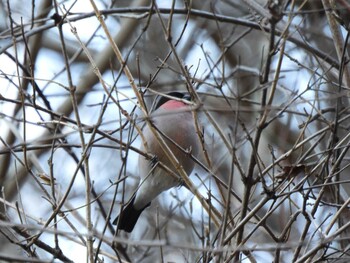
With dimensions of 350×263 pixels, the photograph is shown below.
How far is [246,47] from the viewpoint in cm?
682

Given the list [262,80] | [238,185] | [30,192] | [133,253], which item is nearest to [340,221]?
[262,80]

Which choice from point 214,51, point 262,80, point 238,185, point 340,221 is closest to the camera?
point 262,80

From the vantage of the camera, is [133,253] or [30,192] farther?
[30,192]

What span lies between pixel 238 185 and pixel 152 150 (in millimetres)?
1726

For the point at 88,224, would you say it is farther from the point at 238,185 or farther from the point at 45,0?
the point at 238,185

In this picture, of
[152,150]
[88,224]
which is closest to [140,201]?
[152,150]

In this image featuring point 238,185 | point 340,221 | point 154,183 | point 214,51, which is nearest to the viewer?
point 340,221

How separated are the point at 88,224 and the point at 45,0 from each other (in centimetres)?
270

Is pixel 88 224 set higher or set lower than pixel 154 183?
lower

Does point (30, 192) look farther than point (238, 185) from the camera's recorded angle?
Yes

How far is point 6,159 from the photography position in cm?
464

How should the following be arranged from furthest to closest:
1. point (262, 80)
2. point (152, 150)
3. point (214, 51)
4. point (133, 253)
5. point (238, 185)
→ point (214, 51) < point (238, 185) < point (133, 253) < point (152, 150) < point (262, 80)

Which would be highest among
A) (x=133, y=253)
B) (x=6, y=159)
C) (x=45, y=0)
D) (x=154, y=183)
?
(x=45, y=0)

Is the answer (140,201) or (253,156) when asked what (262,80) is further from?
(140,201)
